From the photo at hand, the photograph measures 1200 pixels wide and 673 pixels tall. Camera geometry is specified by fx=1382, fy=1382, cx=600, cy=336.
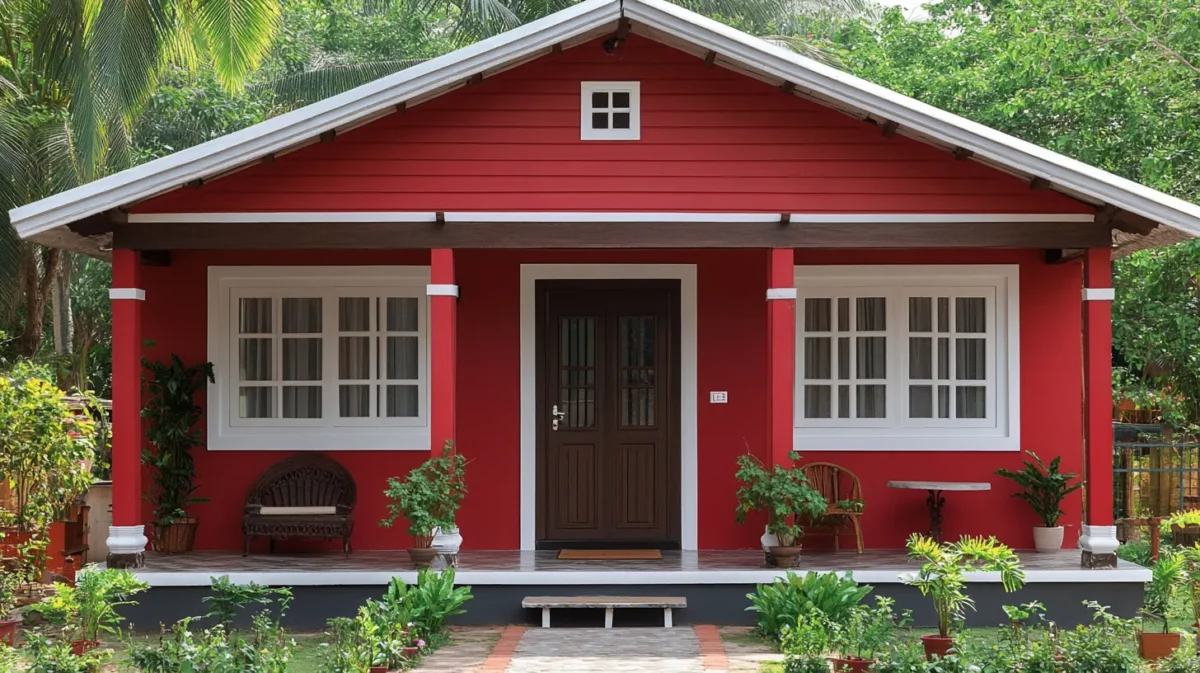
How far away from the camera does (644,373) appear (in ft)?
38.2

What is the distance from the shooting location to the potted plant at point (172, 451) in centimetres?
1102

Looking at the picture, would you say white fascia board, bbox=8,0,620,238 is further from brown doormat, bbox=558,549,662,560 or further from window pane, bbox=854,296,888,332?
brown doormat, bbox=558,549,662,560

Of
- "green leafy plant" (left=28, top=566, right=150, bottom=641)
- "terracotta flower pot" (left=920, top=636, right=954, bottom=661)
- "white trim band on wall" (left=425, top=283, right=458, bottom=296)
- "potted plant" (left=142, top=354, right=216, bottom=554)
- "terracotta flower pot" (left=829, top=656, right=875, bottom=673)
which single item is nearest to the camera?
"terracotta flower pot" (left=829, top=656, right=875, bottom=673)

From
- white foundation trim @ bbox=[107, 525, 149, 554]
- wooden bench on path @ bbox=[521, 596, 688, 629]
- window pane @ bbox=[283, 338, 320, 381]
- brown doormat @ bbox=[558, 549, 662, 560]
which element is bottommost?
wooden bench on path @ bbox=[521, 596, 688, 629]

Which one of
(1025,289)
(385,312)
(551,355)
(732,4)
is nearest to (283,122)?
(385,312)

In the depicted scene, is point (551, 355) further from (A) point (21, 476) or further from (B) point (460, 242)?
(A) point (21, 476)

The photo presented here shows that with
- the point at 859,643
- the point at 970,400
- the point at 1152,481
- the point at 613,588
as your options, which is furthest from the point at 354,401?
the point at 1152,481

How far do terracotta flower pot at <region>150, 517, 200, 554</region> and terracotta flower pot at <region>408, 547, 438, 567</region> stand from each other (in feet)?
7.81

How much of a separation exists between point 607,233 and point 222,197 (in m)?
2.81

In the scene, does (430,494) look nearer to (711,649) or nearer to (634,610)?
(634,610)

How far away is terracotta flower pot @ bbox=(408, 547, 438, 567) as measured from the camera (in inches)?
384

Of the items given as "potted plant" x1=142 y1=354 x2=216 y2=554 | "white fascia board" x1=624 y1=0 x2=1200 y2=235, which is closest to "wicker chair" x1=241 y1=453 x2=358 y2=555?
"potted plant" x1=142 y1=354 x2=216 y2=554

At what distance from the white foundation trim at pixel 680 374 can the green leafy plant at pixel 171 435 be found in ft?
8.54

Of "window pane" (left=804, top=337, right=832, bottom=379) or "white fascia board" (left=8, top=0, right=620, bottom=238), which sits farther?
"window pane" (left=804, top=337, right=832, bottom=379)
